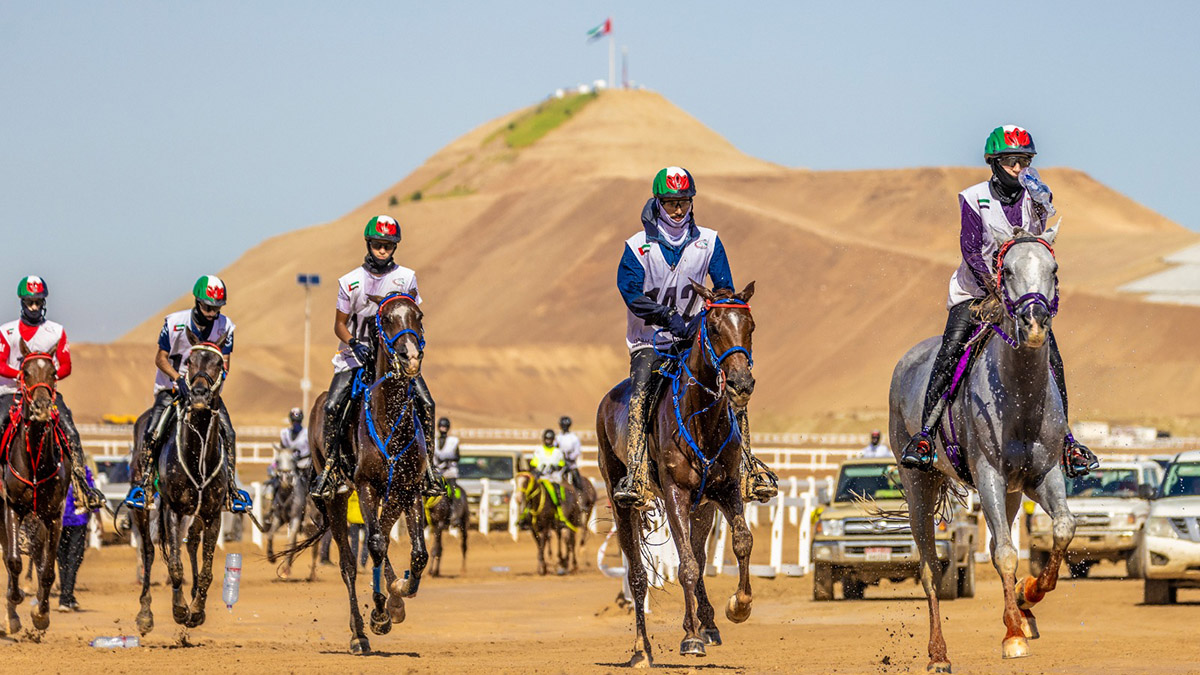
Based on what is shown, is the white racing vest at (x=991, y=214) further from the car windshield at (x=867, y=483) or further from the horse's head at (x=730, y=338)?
the car windshield at (x=867, y=483)

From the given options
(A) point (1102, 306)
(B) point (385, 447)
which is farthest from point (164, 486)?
(A) point (1102, 306)

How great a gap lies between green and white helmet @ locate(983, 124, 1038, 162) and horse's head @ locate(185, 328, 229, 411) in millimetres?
7654

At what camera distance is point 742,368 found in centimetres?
1242

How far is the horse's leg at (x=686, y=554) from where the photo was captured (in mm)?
13055

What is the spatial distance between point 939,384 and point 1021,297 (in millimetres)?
1484

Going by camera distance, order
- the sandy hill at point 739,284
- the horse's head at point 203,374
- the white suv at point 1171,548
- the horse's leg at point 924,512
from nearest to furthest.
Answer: the horse's leg at point 924,512
the horse's head at point 203,374
the white suv at point 1171,548
the sandy hill at point 739,284

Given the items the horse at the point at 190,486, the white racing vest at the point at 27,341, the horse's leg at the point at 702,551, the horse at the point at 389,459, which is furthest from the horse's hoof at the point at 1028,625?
the white racing vest at the point at 27,341

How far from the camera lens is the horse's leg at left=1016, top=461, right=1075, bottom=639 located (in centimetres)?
1189

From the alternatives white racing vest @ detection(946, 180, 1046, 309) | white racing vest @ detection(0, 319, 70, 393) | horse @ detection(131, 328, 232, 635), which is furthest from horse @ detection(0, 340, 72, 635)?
white racing vest @ detection(946, 180, 1046, 309)

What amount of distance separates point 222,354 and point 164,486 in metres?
1.46

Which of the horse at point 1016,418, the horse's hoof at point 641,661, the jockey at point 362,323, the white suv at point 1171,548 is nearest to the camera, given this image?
the horse at point 1016,418

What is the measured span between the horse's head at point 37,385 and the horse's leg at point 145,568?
5.66 ft

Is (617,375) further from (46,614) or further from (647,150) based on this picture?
(46,614)

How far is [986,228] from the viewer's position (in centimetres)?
1299
